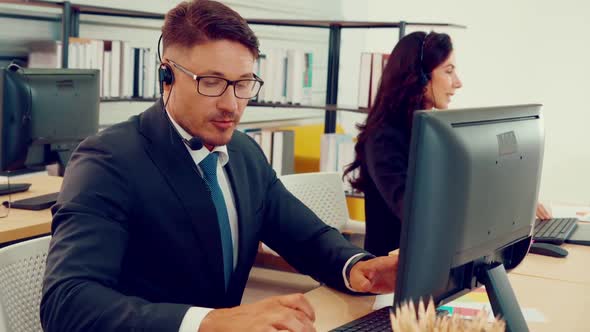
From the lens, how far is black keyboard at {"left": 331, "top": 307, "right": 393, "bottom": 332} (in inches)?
57.2

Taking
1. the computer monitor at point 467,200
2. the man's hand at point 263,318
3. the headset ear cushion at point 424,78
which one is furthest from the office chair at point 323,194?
the man's hand at point 263,318

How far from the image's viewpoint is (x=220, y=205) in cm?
166

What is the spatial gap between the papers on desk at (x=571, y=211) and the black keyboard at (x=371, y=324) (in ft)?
4.82

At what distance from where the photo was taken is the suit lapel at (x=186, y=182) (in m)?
1.56

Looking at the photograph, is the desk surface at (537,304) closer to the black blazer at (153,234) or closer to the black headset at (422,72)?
the black blazer at (153,234)

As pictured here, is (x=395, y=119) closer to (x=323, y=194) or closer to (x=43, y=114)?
(x=323, y=194)

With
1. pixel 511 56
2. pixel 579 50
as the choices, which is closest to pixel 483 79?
pixel 511 56

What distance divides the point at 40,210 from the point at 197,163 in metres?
1.15

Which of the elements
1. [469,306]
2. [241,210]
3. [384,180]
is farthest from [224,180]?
[384,180]

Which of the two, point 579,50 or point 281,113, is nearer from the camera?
point 579,50

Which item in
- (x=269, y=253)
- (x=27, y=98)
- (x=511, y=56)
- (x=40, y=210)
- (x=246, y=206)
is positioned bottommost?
(x=269, y=253)

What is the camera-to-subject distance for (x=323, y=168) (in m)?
4.07

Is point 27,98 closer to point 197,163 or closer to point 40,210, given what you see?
point 40,210

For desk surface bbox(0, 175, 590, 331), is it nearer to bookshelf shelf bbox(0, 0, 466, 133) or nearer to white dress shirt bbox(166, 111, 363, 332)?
white dress shirt bbox(166, 111, 363, 332)
